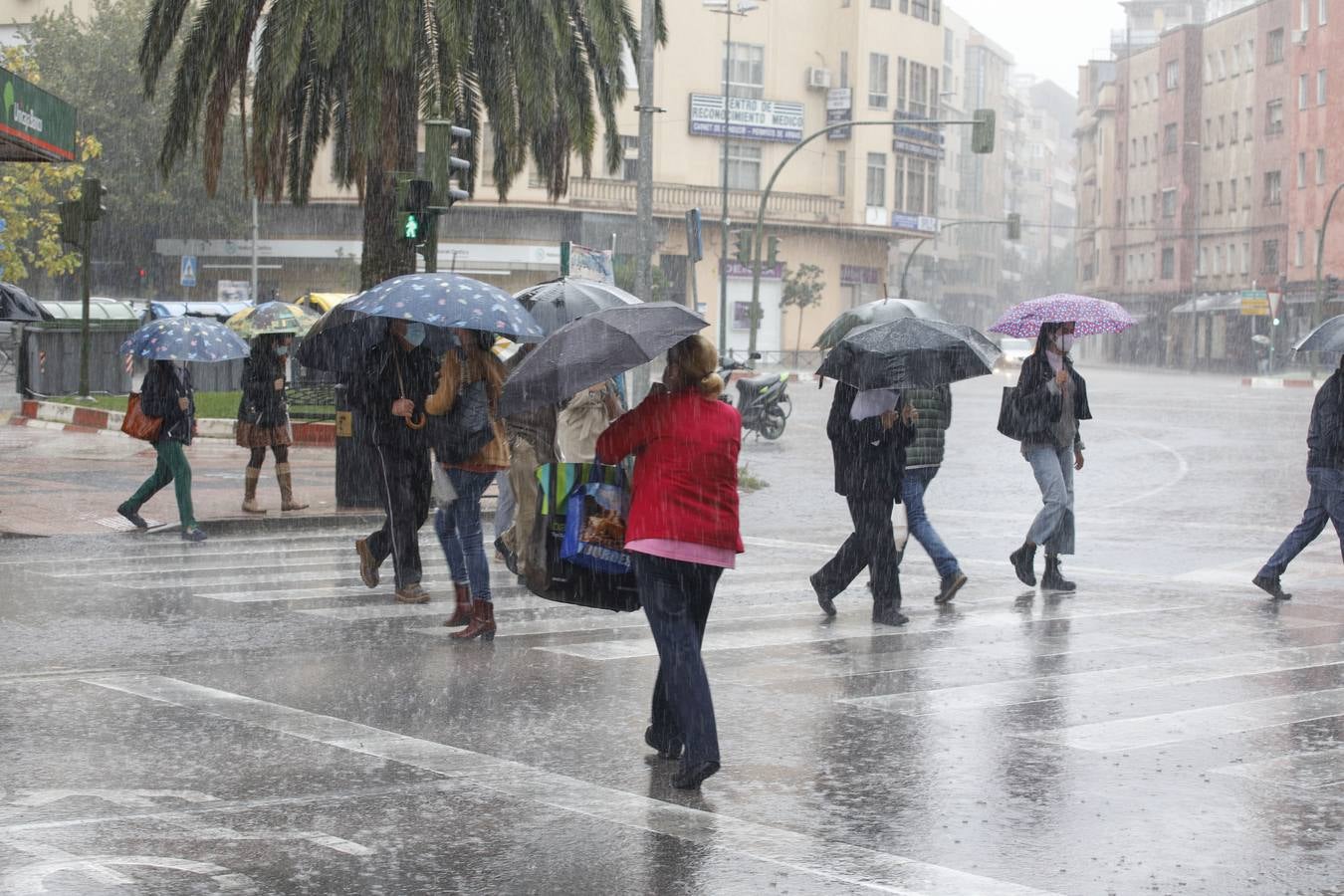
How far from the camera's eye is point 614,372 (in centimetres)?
674

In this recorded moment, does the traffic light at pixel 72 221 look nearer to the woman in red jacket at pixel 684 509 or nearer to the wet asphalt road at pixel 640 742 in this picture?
the wet asphalt road at pixel 640 742

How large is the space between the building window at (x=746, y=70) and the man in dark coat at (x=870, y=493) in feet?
192

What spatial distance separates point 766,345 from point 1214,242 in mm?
29855

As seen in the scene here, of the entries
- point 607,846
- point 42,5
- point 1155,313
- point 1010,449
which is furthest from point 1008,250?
point 607,846

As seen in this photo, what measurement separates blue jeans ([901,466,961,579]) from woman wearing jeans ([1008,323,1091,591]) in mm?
878

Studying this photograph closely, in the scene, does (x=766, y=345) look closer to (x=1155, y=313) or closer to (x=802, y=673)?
(x=1155, y=313)

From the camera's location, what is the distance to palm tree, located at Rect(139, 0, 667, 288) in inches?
706

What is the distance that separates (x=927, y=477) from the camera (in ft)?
39.4

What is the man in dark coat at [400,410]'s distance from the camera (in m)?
10.7

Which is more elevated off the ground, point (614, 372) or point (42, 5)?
point (42, 5)

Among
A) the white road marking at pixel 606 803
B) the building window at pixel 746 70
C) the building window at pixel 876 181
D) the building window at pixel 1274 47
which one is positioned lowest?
the white road marking at pixel 606 803

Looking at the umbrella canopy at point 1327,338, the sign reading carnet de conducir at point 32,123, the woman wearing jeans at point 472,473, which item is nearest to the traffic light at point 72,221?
the sign reading carnet de conducir at point 32,123

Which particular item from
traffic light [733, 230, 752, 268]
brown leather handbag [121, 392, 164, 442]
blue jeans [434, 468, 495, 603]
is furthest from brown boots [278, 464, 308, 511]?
traffic light [733, 230, 752, 268]

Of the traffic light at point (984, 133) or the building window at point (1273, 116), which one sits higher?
the building window at point (1273, 116)
